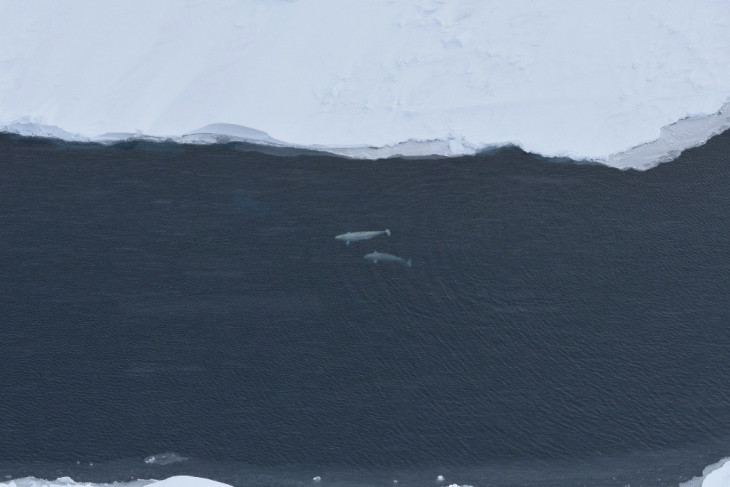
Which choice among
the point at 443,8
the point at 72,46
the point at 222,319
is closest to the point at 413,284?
the point at 222,319

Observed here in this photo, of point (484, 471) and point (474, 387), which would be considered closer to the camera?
point (484, 471)

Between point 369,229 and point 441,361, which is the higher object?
point 369,229

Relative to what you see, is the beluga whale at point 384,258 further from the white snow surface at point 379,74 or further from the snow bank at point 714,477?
the snow bank at point 714,477

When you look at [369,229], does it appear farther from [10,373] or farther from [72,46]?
A: [72,46]

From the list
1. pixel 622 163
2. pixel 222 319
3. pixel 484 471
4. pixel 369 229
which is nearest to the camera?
pixel 484 471

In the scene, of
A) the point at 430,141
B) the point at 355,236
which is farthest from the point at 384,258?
the point at 430,141

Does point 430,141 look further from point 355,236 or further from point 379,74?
point 355,236

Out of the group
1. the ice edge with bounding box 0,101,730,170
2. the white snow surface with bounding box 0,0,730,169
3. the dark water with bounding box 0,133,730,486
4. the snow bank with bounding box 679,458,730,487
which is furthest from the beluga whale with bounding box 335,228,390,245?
the snow bank with bounding box 679,458,730,487
